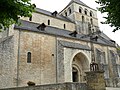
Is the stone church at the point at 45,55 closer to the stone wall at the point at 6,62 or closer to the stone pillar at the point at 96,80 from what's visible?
the stone wall at the point at 6,62

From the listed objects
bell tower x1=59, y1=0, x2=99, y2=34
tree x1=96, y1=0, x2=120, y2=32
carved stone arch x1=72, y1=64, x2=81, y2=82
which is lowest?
carved stone arch x1=72, y1=64, x2=81, y2=82

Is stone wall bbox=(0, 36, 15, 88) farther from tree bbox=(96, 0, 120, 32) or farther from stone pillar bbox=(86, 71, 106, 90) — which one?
tree bbox=(96, 0, 120, 32)

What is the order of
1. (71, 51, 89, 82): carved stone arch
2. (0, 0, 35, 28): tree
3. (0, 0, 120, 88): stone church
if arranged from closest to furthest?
(0, 0, 35, 28): tree → (0, 0, 120, 88): stone church → (71, 51, 89, 82): carved stone arch

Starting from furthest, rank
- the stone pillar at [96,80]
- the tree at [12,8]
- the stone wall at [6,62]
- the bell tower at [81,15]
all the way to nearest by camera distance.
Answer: the bell tower at [81,15]
the stone wall at [6,62]
the stone pillar at [96,80]
the tree at [12,8]

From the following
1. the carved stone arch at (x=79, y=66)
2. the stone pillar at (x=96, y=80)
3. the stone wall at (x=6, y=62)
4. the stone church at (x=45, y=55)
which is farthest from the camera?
the carved stone arch at (x=79, y=66)

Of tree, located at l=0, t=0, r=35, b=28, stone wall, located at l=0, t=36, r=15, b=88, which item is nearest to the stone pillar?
tree, located at l=0, t=0, r=35, b=28

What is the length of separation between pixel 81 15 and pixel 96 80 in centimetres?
2012

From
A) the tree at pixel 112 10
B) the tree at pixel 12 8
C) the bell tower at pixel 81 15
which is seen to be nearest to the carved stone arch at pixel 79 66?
the bell tower at pixel 81 15

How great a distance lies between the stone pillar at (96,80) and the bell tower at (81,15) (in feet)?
55.3

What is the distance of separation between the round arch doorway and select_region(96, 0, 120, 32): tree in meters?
13.4

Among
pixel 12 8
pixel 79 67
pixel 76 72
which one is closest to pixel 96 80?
pixel 12 8

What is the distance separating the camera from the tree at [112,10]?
576cm

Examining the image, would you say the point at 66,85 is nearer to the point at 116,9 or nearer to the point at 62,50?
the point at 62,50

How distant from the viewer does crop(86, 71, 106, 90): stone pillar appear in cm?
989
